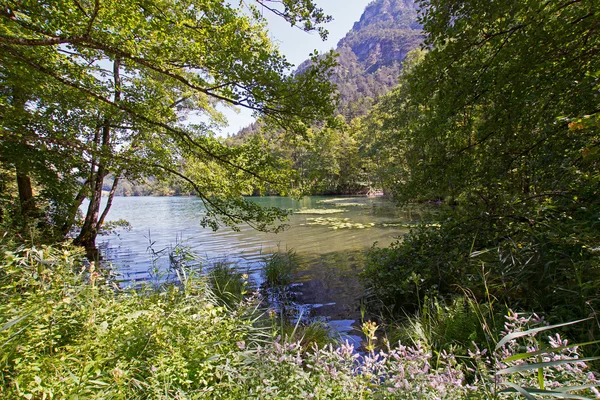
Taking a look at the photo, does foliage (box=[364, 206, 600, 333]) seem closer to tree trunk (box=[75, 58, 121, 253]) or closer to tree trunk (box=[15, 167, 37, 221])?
tree trunk (box=[75, 58, 121, 253])

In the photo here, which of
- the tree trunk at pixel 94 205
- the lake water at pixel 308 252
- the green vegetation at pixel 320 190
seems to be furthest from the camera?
the tree trunk at pixel 94 205

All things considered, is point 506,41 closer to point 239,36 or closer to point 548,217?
point 548,217

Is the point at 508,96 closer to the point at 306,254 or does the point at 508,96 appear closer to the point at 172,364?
the point at 172,364

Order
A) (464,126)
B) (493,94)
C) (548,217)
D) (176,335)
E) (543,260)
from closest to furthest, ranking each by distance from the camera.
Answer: (176,335) < (543,260) < (548,217) < (493,94) < (464,126)

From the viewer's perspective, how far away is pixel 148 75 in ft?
25.4

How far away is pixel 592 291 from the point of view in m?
2.62

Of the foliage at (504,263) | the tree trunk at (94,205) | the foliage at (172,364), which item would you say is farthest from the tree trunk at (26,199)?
the foliage at (504,263)

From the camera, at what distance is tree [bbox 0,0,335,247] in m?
3.68

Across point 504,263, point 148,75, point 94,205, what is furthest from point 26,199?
A: point 504,263

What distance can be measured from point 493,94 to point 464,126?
26.2 inches

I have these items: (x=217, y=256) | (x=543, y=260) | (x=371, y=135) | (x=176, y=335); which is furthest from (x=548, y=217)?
(x=371, y=135)

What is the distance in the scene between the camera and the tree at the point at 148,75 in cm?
368

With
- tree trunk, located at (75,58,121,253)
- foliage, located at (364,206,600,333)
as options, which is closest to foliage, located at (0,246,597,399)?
foliage, located at (364,206,600,333)

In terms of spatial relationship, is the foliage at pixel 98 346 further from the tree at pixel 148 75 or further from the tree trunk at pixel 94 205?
the tree trunk at pixel 94 205
